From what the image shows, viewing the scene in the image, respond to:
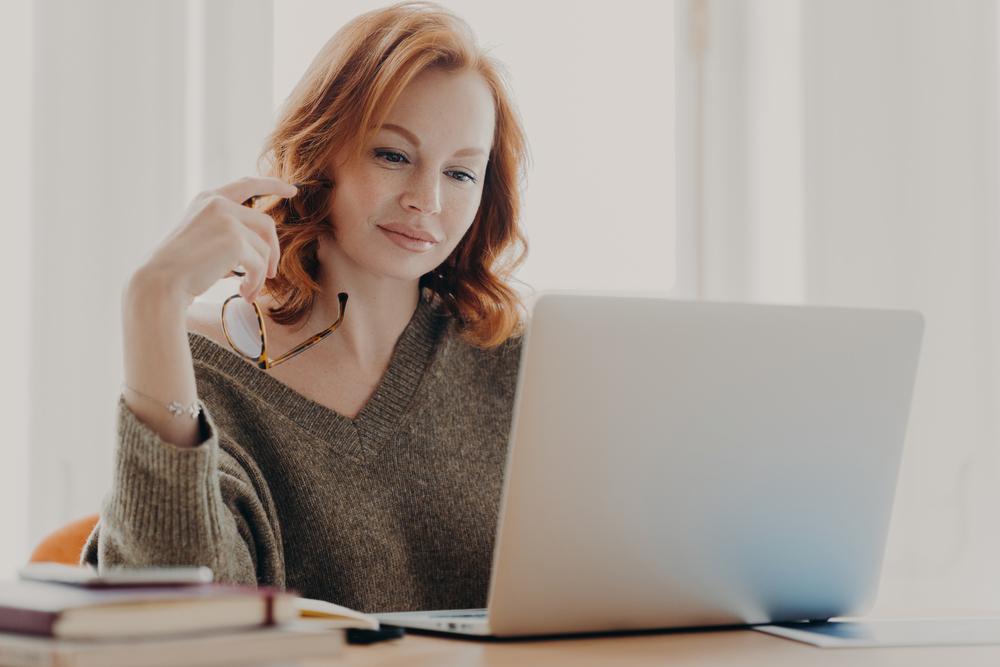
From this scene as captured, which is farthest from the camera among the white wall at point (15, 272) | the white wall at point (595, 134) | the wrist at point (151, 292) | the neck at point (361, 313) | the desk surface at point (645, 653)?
the white wall at point (595, 134)

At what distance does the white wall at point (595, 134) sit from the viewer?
2.77 meters

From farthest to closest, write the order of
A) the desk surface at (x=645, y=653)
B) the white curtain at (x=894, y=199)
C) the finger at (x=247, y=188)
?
the white curtain at (x=894, y=199) → the finger at (x=247, y=188) → the desk surface at (x=645, y=653)

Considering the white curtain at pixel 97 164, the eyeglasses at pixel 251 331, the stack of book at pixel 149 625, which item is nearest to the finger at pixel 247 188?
the eyeglasses at pixel 251 331

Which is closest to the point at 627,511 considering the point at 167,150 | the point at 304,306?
the point at 304,306

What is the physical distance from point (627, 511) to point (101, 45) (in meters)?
1.86

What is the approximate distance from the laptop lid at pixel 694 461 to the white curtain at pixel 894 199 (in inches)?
66.1

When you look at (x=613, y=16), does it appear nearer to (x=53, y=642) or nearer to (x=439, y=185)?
(x=439, y=185)

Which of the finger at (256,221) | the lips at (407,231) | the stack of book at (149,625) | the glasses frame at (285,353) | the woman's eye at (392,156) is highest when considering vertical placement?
the woman's eye at (392,156)

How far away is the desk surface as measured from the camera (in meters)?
0.88

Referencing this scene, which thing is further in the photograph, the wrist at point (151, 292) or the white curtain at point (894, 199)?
the white curtain at point (894, 199)

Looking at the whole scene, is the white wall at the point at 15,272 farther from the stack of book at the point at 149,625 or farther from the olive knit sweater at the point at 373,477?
the stack of book at the point at 149,625

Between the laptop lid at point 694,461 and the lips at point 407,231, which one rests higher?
the lips at point 407,231

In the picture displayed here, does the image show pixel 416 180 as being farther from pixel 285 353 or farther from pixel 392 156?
pixel 285 353

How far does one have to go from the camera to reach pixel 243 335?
1.60m
